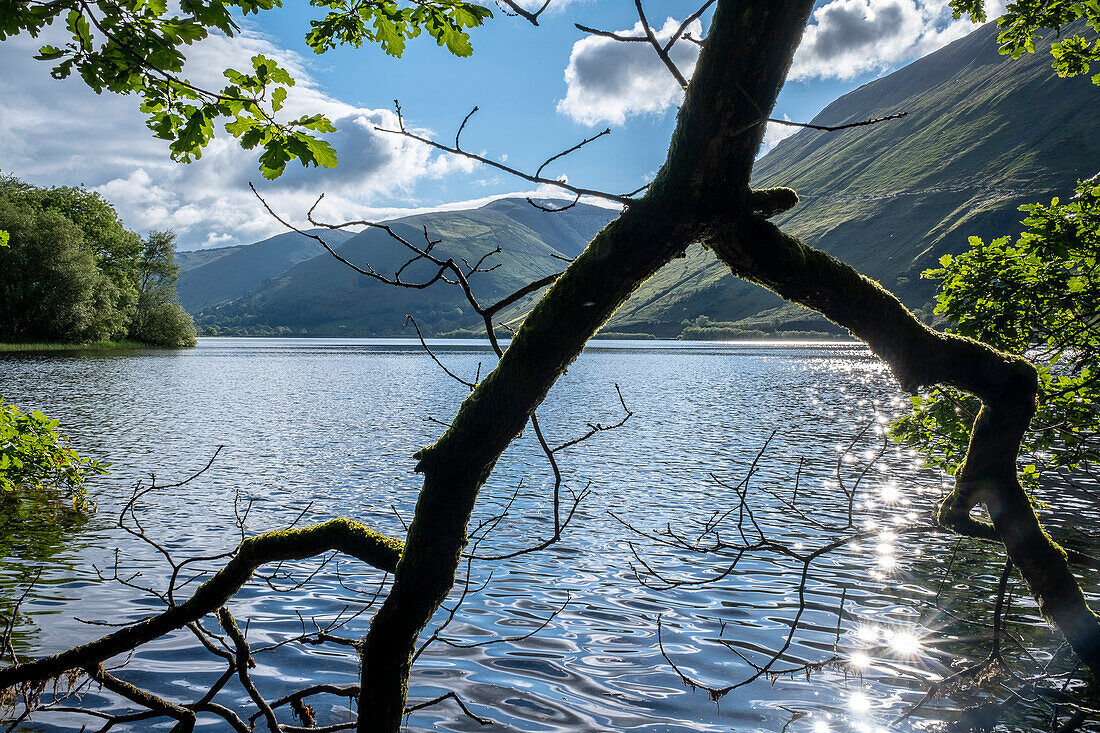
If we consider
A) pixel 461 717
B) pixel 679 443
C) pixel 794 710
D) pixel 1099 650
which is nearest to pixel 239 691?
pixel 461 717

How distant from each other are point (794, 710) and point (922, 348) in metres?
7.04

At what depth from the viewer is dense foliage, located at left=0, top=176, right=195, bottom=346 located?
280 feet

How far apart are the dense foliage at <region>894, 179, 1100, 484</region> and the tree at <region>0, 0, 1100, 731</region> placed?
14.3 ft

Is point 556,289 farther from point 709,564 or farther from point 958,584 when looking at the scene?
point 958,584

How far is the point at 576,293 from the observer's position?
11.0 feet

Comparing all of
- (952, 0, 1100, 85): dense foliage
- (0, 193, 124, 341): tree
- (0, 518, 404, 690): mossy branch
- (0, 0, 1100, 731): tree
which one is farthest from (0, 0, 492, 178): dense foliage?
(0, 193, 124, 341): tree

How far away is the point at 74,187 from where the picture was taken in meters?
107

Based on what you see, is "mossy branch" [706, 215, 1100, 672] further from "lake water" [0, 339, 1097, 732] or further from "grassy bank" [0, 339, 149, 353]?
"grassy bank" [0, 339, 149, 353]

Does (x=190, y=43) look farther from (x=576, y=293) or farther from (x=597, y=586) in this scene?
(x=597, y=586)

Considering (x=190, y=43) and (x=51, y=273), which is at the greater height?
(x=51, y=273)

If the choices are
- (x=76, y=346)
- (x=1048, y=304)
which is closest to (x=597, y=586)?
(x=1048, y=304)

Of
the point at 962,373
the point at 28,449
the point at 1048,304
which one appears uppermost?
the point at 1048,304

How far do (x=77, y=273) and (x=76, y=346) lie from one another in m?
19.1

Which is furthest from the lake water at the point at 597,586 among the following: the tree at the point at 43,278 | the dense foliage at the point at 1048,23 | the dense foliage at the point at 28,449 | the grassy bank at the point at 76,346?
the grassy bank at the point at 76,346
